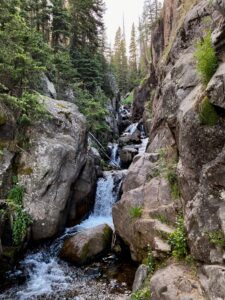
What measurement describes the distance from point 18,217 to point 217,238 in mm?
8532

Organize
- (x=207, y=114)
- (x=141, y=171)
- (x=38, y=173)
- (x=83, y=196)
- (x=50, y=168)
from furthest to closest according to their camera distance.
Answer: (x=83, y=196)
(x=50, y=168)
(x=141, y=171)
(x=38, y=173)
(x=207, y=114)

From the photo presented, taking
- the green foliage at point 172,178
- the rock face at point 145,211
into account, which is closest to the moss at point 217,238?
the rock face at point 145,211

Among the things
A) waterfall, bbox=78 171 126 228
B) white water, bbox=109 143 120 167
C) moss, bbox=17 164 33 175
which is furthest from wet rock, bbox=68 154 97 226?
white water, bbox=109 143 120 167

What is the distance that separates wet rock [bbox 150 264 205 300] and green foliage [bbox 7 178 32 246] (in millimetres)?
6539

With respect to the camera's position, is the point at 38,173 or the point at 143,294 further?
the point at 38,173

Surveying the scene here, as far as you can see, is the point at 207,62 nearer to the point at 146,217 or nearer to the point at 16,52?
the point at 146,217

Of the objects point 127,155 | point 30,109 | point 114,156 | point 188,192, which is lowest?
point 188,192

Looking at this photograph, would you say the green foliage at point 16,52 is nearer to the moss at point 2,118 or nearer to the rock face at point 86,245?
the moss at point 2,118

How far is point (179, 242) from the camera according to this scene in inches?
356

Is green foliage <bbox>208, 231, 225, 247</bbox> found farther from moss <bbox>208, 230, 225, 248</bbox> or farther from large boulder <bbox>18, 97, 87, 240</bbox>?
large boulder <bbox>18, 97, 87, 240</bbox>

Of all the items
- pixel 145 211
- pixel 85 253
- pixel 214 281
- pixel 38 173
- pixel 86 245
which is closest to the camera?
pixel 214 281

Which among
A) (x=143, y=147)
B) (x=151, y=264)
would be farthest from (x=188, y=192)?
(x=143, y=147)

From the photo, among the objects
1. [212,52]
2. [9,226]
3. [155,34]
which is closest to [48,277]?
[9,226]

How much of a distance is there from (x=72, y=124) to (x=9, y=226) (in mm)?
6554
